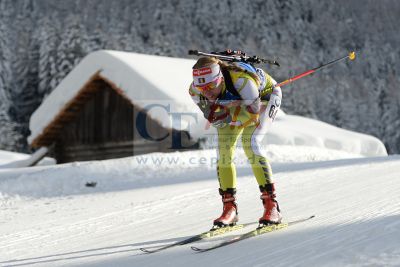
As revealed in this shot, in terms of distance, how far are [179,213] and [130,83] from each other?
11537 mm

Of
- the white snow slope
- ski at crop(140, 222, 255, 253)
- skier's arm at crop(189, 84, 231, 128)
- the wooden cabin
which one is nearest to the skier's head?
skier's arm at crop(189, 84, 231, 128)

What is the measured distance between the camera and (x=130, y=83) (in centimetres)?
1831

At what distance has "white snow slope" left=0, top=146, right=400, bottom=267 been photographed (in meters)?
4.21

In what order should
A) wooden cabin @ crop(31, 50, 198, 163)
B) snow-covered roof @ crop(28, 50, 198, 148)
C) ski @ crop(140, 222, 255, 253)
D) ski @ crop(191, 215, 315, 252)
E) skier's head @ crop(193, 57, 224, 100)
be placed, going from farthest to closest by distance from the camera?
wooden cabin @ crop(31, 50, 198, 163)
snow-covered roof @ crop(28, 50, 198, 148)
skier's head @ crop(193, 57, 224, 100)
ski @ crop(140, 222, 255, 253)
ski @ crop(191, 215, 315, 252)

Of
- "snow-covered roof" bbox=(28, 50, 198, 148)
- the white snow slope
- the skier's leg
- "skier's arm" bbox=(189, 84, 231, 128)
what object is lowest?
the white snow slope

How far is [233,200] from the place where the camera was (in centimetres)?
545

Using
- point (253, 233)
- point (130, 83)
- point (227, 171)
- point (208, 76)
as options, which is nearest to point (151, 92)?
point (130, 83)

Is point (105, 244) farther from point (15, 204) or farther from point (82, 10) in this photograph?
point (82, 10)

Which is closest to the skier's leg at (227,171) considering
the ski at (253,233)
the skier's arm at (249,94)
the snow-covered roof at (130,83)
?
the skier's arm at (249,94)

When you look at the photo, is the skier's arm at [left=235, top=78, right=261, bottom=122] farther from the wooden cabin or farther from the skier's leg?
the wooden cabin

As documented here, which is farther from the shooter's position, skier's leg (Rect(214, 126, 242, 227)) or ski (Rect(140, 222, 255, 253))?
skier's leg (Rect(214, 126, 242, 227))

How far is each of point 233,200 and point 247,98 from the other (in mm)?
970

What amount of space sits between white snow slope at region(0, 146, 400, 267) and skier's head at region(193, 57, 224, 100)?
1301 mm

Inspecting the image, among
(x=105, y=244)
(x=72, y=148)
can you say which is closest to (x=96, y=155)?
(x=72, y=148)
